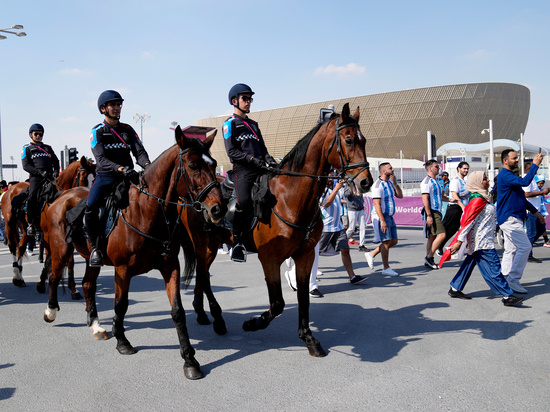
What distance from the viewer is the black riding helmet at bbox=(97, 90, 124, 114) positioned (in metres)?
5.05

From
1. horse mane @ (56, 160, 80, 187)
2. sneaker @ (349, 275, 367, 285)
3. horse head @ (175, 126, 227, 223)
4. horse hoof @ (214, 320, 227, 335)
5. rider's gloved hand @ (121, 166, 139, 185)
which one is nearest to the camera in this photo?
horse head @ (175, 126, 227, 223)

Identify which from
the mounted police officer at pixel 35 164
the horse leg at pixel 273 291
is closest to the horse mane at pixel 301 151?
the horse leg at pixel 273 291

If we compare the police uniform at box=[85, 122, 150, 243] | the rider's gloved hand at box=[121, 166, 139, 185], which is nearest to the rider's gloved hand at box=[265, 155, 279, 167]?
the rider's gloved hand at box=[121, 166, 139, 185]

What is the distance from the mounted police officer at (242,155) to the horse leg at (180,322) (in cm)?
75

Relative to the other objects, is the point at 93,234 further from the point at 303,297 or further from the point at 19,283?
the point at 19,283

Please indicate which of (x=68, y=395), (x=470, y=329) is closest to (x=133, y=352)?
(x=68, y=395)

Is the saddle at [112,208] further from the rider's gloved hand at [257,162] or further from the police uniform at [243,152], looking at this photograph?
the rider's gloved hand at [257,162]

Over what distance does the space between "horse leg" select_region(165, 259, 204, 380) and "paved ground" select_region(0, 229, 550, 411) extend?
12cm

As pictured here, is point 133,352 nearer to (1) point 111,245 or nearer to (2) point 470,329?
(1) point 111,245

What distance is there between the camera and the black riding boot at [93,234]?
16.4ft

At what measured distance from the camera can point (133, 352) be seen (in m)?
4.88

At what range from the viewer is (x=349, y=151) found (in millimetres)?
4465

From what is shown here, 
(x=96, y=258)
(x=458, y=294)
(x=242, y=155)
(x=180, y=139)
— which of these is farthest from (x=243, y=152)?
(x=458, y=294)

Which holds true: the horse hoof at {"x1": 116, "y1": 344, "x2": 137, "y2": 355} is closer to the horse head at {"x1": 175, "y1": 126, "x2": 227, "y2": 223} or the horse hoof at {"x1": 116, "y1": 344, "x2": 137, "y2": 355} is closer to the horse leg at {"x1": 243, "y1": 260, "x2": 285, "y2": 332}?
the horse leg at {"x1": 243, "y1": 260, "x2": 285, "y2": 332}
